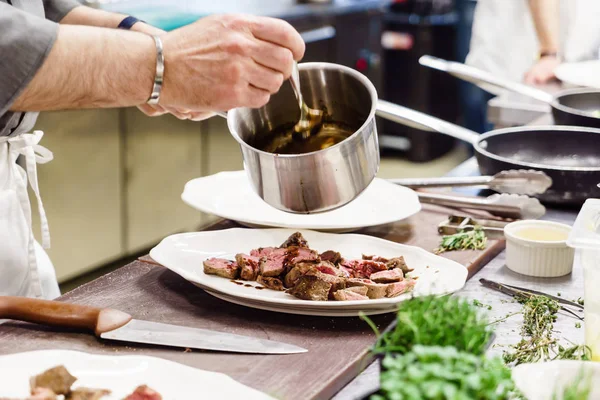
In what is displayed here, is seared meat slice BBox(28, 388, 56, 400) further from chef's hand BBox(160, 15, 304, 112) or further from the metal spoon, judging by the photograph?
the metal spoon

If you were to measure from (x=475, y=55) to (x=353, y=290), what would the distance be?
10.2ft

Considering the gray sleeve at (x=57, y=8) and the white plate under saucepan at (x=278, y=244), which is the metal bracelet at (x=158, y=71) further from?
the gray sleeve at (x=57, y=8)

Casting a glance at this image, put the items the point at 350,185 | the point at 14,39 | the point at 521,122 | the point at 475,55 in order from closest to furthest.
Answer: the point at 14,39 → the point at 350,185 → the point at 521,122 → the point at 475,55

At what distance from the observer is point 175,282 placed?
5.21ft

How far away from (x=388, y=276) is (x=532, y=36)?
9.94ft

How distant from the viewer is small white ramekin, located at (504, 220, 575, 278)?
1.65 meters

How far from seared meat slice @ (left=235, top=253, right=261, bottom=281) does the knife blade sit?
0.21 meters

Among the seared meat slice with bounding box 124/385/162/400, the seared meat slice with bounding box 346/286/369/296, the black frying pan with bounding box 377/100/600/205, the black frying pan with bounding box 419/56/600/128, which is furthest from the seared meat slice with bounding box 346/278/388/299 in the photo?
the black frying pan with bounding box 419/56/600/128

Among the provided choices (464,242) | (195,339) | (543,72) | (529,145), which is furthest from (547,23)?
(195,339)

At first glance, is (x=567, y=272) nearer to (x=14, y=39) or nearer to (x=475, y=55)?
(x=14, y=39)

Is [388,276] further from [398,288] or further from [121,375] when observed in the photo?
[121,375]

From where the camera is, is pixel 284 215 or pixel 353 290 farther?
pixel 284 215

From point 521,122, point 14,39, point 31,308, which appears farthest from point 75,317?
point 521,122

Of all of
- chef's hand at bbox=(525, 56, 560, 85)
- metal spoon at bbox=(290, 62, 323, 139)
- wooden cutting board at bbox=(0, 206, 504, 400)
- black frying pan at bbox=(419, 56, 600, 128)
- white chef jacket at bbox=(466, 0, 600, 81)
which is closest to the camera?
wooden cutting board at bbox=(0, 206, 504, 400)
